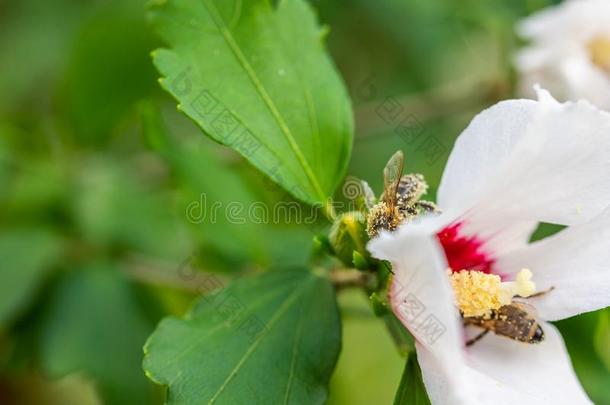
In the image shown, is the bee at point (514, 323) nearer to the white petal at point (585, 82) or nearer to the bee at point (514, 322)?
the bee at point (514, 322)

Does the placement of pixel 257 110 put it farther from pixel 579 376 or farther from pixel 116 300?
pixel 116 300


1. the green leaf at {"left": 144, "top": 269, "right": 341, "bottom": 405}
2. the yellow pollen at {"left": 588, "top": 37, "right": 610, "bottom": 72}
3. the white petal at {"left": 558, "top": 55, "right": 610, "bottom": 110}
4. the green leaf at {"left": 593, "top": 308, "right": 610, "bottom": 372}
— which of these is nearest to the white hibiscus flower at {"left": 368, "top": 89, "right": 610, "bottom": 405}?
the green leaf at {"left": 144, "top": 269, "right": 341, "bottom": 405}

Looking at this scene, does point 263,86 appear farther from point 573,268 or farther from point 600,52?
point 600,52

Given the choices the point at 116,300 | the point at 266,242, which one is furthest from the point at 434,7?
the point at 116,300

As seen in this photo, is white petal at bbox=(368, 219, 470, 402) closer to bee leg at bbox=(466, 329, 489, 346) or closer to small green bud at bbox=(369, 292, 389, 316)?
small green bud at bbox=(369, 292, 389, 316)

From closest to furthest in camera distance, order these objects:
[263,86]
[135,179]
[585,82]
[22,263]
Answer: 1. [263,86]
2. [585,82]
3. [22,263]
4. [135,179]

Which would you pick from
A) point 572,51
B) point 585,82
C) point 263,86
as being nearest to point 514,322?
point 263,86
